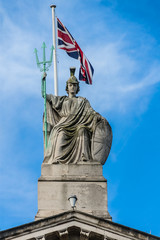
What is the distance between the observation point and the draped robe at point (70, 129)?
38438mm

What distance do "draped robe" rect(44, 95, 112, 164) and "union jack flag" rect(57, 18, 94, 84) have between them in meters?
3.02

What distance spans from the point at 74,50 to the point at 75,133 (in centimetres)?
722

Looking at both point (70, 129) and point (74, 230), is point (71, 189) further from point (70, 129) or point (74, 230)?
point (74, 230)

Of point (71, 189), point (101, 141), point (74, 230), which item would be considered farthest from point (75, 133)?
point (74, 230)

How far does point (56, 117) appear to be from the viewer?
40281mm

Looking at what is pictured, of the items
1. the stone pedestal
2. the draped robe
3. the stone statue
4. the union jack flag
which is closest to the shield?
the stone statue

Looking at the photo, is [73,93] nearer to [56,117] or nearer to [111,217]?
[56,117]

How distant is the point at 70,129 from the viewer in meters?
39.3

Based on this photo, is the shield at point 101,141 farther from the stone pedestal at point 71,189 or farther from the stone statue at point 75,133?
the stone pedestal at point 71,189

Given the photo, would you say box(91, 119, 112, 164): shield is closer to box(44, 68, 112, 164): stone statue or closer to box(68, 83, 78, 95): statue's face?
box(44, 68, 112, 164): stone statue

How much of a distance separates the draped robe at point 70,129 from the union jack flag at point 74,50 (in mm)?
3023

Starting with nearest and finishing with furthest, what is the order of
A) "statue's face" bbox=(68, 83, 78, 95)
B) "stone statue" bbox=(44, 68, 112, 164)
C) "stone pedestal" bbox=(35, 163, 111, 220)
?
"stone pedestal" bbox=(35, 163, 111, 220) → "stone statue" bbox=(44, 68, 112, 164) → "statue's face" bbox=(68, 83, 78, 95)

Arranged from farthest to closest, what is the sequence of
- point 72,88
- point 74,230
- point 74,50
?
point 74,50
point 72,88
point 74,230

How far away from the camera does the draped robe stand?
126ft
